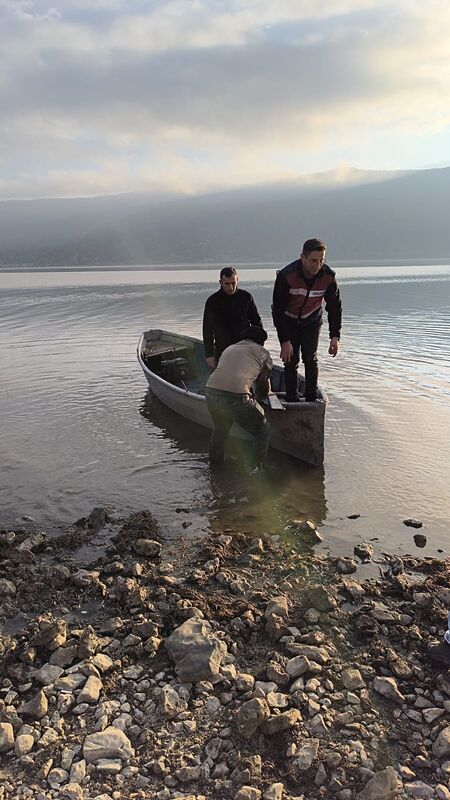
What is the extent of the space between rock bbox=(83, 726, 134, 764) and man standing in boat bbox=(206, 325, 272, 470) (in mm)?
4659

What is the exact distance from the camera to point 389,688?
3586mm

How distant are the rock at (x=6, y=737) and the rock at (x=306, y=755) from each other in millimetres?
1763

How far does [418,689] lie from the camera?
3.62 meters

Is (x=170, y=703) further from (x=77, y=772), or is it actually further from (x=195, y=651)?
(x=77, y=772)

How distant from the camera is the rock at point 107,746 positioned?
10.1 feet

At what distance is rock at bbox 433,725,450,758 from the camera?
308 centimetres

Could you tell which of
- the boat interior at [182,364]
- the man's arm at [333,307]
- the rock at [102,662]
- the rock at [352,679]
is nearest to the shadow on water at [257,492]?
the man's arm at [333,307]

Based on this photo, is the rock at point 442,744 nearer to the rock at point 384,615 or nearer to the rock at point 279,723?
the rock at point 279,723

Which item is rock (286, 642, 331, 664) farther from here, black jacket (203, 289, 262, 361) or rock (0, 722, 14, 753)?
black jacket (203, 289, 262, 361)

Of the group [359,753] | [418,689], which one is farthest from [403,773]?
[418,689]

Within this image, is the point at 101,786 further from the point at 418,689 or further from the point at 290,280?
the point at 290,280

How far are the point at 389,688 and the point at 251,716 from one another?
1.04 metres

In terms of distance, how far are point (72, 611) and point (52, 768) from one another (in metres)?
1.74

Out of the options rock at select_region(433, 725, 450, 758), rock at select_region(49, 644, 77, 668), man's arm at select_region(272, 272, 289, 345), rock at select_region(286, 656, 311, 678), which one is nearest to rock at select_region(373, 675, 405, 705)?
rock at select_region(433, 725, 450, 758)
